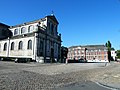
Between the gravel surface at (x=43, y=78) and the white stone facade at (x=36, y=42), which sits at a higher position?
the white stone facade at (x=36, y=42)

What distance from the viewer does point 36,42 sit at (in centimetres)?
5403

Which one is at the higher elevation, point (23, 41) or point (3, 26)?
point (3, 26)

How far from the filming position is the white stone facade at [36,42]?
179 ft

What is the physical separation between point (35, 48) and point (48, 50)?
734cm

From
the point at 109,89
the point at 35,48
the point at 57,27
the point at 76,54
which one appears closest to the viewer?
the point at 109,89

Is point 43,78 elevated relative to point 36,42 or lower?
lower

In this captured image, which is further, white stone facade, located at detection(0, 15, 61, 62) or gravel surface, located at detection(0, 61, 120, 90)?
white stone facade, located at detection(0, 15, 61, 62)

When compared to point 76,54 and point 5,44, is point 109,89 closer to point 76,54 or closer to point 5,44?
point 5,44

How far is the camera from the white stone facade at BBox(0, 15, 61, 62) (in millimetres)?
54500

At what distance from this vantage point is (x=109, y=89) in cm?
921

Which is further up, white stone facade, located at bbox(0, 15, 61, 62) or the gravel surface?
white stone facade, located at bbox(0, 15, 61, 62)

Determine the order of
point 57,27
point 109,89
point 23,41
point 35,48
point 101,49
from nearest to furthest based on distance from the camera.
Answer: point 109,89 < point 35,48 < point 23,41 < point 57,27 < point 101,49

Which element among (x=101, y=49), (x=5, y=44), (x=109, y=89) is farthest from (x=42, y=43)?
A: (x=101, y=49)

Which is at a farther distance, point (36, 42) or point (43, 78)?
point (36, 42)
